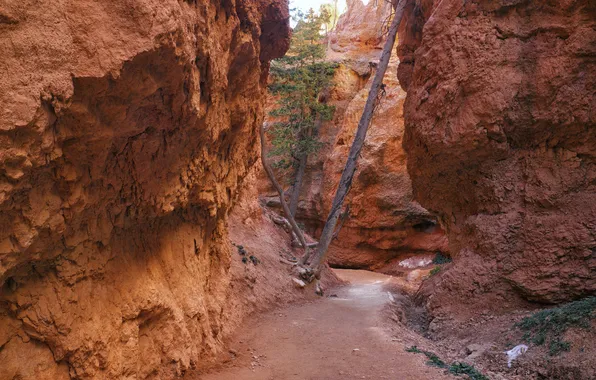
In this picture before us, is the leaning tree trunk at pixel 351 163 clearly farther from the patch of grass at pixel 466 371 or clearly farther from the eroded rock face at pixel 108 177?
the eroded rock face at pixel 108 177

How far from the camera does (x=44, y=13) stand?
271 cm

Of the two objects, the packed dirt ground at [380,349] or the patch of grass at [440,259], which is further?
the patch of grass at [440,259]

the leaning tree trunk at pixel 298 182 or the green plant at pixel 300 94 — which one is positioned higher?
the green plant at pixel 300 94

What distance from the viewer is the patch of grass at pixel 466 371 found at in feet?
18.5

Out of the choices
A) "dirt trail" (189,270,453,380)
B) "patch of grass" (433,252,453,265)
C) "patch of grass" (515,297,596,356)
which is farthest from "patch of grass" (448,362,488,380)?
"patch of grass" (433,252,453,265)

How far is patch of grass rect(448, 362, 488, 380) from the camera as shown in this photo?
5.65 metres

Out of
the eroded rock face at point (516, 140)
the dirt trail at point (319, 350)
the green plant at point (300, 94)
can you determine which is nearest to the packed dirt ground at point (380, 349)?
the dirt trail at point (319, 350)

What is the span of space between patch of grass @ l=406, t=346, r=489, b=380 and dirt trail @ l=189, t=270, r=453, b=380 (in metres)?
0.17

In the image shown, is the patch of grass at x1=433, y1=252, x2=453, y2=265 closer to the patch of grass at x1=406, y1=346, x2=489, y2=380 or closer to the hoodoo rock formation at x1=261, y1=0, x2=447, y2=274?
the hoodoo rock formation at x1=261, y1=0, x2=447, y2=274

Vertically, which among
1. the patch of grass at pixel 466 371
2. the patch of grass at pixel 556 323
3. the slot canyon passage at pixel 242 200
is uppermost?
the slot canyon passage at pixel 242 200

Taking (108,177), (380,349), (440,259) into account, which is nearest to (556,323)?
(380,349)

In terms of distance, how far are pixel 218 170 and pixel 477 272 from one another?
5716 millimetres

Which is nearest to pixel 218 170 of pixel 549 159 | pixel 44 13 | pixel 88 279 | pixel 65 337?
pixel 88 279

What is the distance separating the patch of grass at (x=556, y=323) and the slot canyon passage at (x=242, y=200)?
1.5 inches
